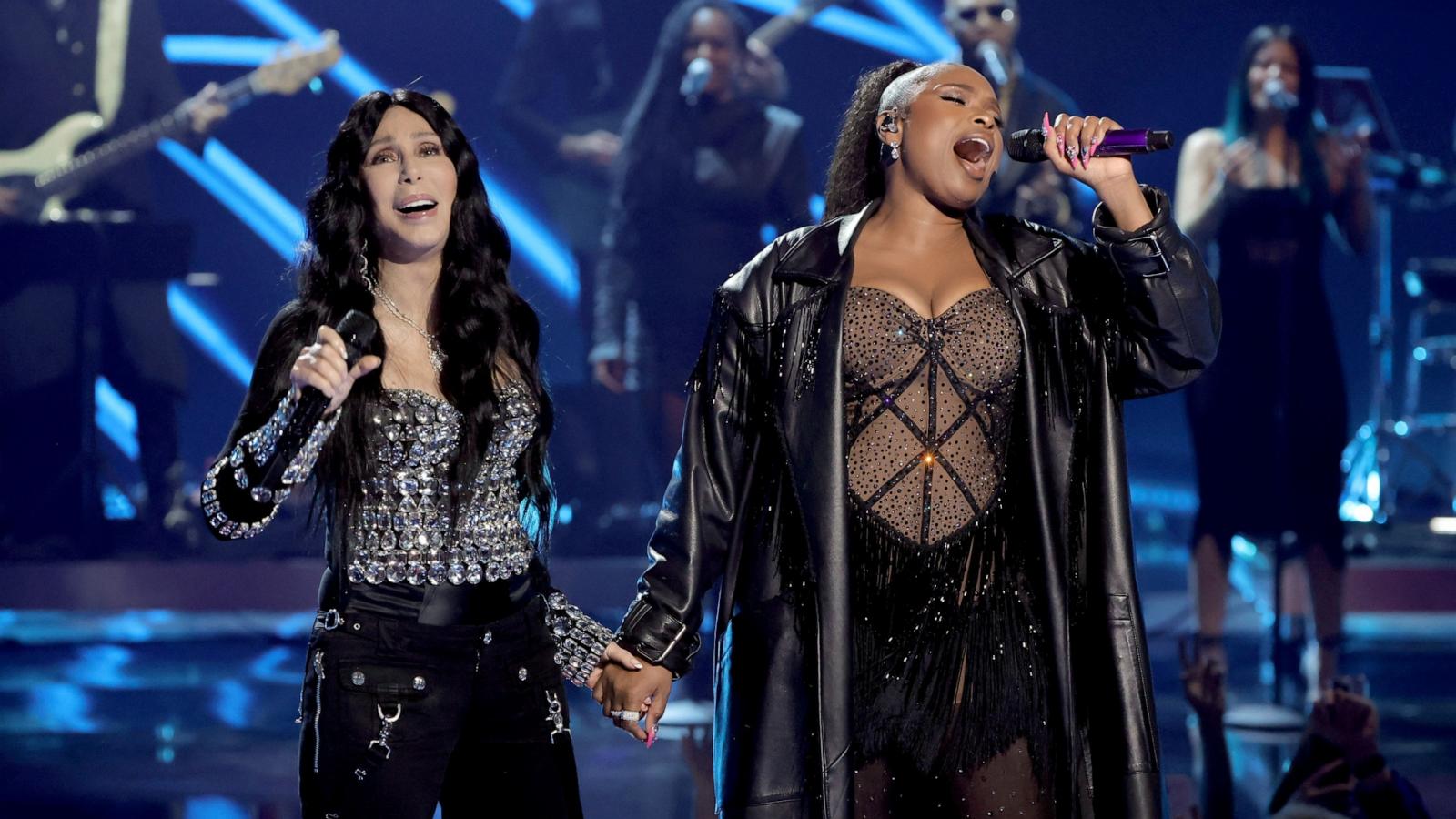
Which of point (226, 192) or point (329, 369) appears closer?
point (329, 369)

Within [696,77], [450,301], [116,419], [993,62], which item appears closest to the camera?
[450,301]

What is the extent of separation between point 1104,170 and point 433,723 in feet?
4.13

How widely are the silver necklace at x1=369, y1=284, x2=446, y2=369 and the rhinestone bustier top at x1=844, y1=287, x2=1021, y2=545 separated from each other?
2.16 feet

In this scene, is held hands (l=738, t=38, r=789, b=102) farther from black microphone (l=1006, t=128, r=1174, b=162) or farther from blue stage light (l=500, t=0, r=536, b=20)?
black microphone (l=1006, t=128, r=1174, b=162)

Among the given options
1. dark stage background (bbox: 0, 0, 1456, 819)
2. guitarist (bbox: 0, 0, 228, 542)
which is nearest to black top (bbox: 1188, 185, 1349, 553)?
dark stage background (bbox: 0, 0, 1456, 819)

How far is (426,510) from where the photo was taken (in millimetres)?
2229

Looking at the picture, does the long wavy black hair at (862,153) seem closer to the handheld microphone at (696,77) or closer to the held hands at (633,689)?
the held hands at (633,689)

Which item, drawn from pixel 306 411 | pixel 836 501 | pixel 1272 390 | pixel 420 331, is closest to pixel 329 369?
pixel 306 411

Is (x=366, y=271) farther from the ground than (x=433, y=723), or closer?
farther from the ground

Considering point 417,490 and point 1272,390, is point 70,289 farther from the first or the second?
point 1272,390

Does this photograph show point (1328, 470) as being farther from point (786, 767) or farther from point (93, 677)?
point (93, 677)

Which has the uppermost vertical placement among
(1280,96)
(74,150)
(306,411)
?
(74,150)

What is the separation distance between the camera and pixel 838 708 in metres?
2.14

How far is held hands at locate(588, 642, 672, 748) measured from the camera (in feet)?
7.37
